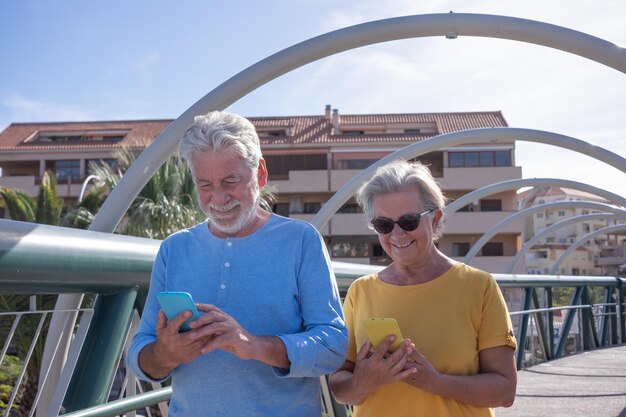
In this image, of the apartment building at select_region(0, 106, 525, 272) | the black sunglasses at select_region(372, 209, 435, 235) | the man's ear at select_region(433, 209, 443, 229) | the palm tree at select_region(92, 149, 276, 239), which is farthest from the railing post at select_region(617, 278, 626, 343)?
the apartment building at select_region(0, 106, 525, 272)

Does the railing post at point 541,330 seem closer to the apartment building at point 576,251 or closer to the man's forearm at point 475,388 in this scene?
the man's forearm at point 475,388

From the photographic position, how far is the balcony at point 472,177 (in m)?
47.5

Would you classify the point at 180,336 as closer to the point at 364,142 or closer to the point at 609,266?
the point at 364,142

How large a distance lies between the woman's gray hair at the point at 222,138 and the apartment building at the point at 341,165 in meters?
44.5

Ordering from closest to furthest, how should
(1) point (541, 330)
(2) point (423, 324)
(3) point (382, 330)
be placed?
1. (3) point (382, 330)
2. (2) point (423, 324)
3. (1) point (541, 330)

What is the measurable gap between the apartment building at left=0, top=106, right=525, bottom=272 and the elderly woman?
144 feet

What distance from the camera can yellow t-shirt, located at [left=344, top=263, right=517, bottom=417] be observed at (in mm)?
2566

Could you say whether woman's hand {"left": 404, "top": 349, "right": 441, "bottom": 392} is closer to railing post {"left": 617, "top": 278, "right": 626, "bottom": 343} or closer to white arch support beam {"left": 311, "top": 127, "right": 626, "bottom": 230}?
white arch support beam {"left": 311, "top": 127, "right": 626, "bottom": 230}

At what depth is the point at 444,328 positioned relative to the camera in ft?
8.53

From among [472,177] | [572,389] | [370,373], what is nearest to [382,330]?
[370,373]

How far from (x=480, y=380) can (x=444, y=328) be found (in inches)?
7.8

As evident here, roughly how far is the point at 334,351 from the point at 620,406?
430 centimetres

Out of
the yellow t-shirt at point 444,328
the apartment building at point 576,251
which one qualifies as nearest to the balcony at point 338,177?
the yellow t-shirt at point 444,328

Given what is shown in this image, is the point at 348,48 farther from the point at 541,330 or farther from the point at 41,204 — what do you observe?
the point at 41,204
